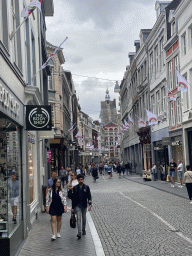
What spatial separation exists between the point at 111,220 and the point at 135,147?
36.9 m

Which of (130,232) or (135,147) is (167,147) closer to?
(135,147)

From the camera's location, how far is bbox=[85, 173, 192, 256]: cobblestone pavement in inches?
319

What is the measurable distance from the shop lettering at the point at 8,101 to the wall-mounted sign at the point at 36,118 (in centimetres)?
150

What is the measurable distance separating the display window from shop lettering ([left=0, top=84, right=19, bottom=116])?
0.26 meters

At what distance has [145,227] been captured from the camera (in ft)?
34.9

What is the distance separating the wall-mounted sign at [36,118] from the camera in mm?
10602

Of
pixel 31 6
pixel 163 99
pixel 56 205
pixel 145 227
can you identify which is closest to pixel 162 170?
pixel 163 99

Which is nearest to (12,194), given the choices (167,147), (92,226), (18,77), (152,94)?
(18,77)

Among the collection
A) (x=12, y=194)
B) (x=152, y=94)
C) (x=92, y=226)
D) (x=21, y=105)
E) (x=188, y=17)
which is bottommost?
(x=92, y=226)

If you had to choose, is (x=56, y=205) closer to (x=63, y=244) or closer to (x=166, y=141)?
(x=63, y=244)

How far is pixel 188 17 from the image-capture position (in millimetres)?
23922

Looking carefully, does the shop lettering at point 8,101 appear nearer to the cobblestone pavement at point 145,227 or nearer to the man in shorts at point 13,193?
the man in shorts at point 13,193

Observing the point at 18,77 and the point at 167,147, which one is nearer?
the point at 18,77

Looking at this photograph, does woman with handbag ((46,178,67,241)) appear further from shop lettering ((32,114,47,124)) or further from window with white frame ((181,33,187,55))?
window with white frame ((181,33,187,55))
